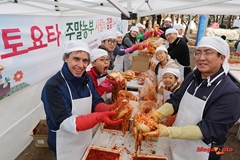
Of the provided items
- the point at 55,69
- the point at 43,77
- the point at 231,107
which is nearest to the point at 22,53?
the point at 43,77

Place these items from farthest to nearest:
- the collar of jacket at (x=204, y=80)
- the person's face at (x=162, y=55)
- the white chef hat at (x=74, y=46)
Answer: the person's face at (x=162, y=55)
the white chef hat at (x=74, y=46)
the collar of jacket at (x=204, y=80)

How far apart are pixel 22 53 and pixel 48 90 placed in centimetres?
143

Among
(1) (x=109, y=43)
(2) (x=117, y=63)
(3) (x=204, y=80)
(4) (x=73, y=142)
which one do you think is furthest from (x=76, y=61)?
(2) (x=117, y=63)

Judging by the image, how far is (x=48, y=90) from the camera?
1.62m

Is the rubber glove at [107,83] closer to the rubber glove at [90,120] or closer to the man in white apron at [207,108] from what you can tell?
the rubber glove at [90,120]

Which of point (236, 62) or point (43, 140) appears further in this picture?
point (236, 62)

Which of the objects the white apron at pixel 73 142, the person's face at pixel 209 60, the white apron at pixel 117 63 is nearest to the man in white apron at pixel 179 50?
the white apron at pixel 117 63

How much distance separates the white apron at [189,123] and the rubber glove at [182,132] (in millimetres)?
131

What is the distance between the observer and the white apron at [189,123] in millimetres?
1576

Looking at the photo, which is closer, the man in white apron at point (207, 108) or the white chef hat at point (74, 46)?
the man in white apron at point (207, 108)

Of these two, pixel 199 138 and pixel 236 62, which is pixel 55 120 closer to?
pixel 199 138

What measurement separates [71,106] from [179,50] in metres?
3.33

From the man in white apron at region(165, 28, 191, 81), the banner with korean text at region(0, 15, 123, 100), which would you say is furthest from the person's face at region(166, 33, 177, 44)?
the banner with korean text at region(0, 15, 123, 100)

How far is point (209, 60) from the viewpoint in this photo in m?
1.52
